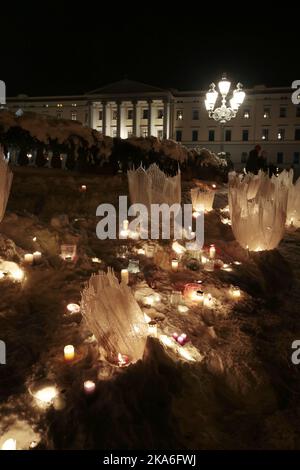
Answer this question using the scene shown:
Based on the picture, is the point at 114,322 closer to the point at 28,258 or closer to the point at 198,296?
the point at 198,296

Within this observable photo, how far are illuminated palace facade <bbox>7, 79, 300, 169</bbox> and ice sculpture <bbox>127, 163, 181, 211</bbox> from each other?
41.0 metres

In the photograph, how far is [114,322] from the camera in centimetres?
401

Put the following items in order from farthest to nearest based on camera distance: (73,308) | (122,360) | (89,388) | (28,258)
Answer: (28,258)
(73,308)
(122,360)
(89,388)

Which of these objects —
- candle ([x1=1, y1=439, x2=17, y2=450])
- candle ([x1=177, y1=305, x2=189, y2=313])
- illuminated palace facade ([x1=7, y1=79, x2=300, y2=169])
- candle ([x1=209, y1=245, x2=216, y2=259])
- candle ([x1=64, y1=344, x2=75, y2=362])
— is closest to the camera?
candle ([x1=1, y1=439, x2=17, y2=450])

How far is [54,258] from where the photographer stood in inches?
253

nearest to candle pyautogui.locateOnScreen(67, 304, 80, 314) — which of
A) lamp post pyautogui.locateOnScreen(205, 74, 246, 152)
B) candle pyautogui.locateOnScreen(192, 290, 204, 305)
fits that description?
candle pyautogui.locateOnScreen(192, 290, 204, 305)

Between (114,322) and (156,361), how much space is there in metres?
0.65

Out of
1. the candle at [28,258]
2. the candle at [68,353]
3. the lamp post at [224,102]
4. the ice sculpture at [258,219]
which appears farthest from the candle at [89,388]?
→ the lamp post at [224,102]

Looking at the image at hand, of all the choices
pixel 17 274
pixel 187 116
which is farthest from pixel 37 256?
pixel 187 116

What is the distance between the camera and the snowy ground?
3.40 metres

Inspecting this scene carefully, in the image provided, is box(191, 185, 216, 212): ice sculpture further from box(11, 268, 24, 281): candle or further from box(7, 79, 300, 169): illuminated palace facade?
box(7, 79, 300, 169): illuminated palace facade

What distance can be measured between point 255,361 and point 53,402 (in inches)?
100

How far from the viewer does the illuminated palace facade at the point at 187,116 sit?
48.3 meters

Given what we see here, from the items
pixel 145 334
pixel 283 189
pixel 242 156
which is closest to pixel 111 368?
pixel 145 334
